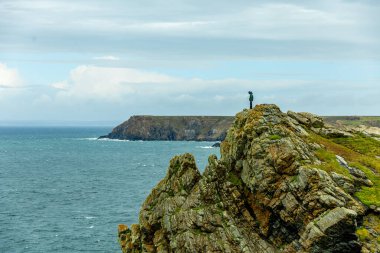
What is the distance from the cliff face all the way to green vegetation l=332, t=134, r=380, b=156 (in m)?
0.89

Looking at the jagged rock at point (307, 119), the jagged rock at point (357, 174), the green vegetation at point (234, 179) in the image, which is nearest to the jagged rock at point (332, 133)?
the jagged rock at point (307, 119)

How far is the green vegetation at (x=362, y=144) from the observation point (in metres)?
48.4

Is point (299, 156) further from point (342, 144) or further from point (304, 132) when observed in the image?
point (342, 144)

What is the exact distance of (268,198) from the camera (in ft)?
128

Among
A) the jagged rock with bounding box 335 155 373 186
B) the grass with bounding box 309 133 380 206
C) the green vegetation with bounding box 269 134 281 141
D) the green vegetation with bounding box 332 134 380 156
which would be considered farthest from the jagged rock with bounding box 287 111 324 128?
the green vegetation with bounding box 269 134 281 141

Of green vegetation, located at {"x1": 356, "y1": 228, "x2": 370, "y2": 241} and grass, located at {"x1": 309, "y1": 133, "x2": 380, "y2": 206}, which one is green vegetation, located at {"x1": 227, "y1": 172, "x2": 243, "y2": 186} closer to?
grass, located at {"x1": 309, "y1": 133, "x2": 380, "y2": 206}

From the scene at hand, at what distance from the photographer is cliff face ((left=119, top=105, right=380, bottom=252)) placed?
34219 mm

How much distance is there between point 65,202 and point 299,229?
283 ft

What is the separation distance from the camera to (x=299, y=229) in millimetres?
36719

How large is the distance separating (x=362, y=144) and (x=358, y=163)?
8481mm

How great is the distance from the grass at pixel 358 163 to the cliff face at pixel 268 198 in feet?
0.27

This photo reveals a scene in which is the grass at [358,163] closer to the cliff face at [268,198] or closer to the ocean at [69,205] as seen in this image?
the cliff face at [268,198]

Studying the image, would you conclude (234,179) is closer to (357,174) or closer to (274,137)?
(274,137)

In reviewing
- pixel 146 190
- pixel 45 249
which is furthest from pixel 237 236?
pixel 146 190
